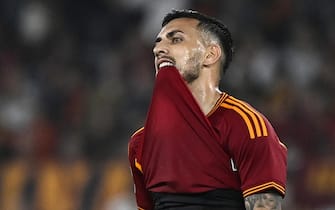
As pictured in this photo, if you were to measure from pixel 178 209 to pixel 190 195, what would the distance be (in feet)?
0.20

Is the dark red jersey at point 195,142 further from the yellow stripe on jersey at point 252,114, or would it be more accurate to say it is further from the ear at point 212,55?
the ear at point 212,55

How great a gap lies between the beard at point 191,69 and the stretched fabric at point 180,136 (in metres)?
0.10

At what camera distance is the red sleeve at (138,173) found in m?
3.46

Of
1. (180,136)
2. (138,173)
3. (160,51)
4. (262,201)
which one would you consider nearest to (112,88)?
(138,173)

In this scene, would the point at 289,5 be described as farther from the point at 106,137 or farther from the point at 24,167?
the point at 24,167

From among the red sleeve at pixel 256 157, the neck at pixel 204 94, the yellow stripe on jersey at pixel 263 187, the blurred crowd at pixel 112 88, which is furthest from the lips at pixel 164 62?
the blurred crowd at pixel 112 88

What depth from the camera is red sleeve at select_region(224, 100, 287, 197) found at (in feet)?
10.4

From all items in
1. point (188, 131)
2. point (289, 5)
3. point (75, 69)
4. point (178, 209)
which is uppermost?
point (289, 5)

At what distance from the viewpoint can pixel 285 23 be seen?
950cm

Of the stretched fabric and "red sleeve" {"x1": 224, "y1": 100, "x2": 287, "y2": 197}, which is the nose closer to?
the stretched fabric

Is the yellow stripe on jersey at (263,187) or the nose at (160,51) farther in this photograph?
the nose at (160,51)

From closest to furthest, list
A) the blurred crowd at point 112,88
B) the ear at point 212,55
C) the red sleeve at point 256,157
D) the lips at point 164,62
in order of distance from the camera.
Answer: the red sleeve at point 256,157 → the lips at point 164,62 → the ear at point 212,55 → the blurred crowd at point 112,88

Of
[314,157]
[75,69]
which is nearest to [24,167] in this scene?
[75,69]

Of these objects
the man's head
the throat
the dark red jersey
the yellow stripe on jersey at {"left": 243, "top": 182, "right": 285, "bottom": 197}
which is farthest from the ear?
the yellow stripe on jersey at {"left": 243, "top": 182, "right": 285, "bottom": 197}
